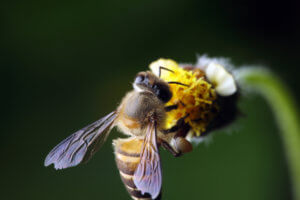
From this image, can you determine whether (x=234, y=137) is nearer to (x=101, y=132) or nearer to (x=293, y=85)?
(x=293, y=85)

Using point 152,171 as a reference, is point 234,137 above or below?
above

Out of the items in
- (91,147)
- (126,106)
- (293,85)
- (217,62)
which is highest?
(293,85)

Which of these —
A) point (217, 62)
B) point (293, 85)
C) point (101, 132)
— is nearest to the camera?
point (101, 132)

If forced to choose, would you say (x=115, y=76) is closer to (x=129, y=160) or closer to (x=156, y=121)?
(x=156, y=121)

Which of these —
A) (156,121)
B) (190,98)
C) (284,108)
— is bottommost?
(156,121)

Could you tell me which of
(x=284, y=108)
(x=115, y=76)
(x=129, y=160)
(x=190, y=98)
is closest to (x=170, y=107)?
(x=190, y=98)

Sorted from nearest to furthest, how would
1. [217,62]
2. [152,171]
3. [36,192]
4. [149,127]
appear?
[152,171]
[149,127]
[217,62]
[36,192]

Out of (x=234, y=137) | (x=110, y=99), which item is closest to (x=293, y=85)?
(x=234, y=137)

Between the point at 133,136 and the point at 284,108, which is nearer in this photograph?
the point at 133,136

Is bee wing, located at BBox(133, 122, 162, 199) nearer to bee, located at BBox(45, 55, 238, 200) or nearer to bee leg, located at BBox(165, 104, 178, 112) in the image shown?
bee, located at BBox(45, 55, 238, 200)
